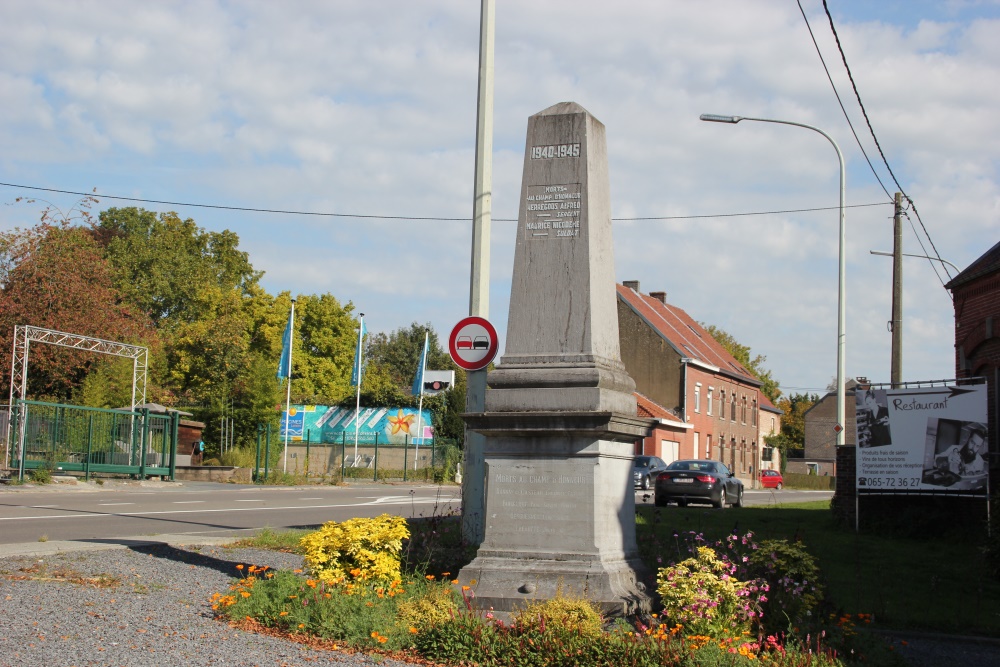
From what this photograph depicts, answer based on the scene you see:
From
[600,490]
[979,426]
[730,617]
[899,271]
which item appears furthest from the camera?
[899,271]

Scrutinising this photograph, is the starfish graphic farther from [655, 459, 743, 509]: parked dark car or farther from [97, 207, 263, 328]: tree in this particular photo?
[655, 459, 743, 509]: parked dark car

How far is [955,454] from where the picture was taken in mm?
17344

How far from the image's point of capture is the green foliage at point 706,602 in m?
7.28

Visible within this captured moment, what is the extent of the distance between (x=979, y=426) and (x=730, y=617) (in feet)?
37.8

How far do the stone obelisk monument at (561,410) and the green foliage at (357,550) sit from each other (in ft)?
2.12

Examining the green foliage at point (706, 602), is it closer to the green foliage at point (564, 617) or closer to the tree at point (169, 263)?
Result: the green foliage at point (564, 617)

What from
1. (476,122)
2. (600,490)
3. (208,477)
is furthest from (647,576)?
(208,477)

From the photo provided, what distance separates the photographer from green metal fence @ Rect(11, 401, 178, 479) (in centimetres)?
2788

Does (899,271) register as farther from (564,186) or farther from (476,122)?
(564,186)

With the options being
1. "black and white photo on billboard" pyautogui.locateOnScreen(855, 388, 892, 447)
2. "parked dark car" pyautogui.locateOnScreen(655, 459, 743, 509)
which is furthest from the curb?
"parked dark car" pyautogui.locateOnScreen(655, 459, 743, 509)

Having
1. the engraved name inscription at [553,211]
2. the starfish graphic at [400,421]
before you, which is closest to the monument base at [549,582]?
the engraved name inscription at [553,211]

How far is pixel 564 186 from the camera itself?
920 cm

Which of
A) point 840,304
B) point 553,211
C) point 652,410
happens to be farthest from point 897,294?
point 652,410

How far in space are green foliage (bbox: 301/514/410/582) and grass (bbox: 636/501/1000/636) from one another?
2.93 metres
